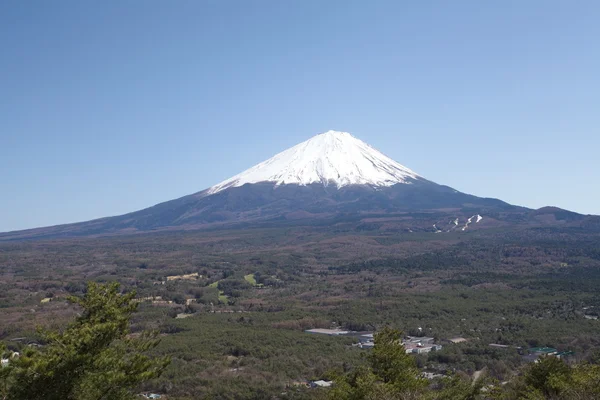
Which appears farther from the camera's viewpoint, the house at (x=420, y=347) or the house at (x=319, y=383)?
the house at (x=420, y=347)

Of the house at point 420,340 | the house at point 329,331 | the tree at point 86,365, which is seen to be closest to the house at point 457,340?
the house at point 420,340

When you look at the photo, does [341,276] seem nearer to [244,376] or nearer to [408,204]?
[244,376]

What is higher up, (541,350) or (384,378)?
(384,378)

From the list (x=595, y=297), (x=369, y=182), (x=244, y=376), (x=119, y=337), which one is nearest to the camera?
(x=119, y=337)

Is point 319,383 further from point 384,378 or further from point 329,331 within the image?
point 329,331

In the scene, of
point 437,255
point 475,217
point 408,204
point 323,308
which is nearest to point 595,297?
point 323,308

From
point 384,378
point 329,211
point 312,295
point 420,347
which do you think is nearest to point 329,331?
point 420,347

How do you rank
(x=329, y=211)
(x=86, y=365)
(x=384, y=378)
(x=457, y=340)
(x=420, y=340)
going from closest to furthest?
(x=86, y=365) < (x=384, y=378) < (x=457, y=340) < (x=420, y=340) < (x=329, y=211)

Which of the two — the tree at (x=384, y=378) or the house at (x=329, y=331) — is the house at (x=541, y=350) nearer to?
the house at (x=329, y=331)
